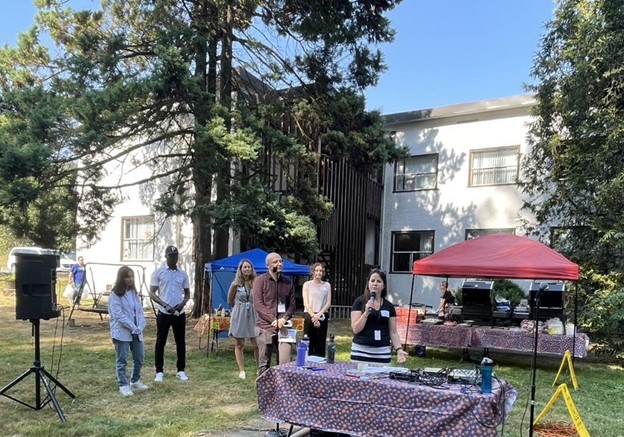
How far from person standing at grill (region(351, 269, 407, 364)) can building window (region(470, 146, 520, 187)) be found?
1256cm

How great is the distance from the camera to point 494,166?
16594 millimetres

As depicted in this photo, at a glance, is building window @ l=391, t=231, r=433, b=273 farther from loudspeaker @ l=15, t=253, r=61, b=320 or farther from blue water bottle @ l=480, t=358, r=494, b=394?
blue water bottle @ l=480, t=358, r=494, b=394

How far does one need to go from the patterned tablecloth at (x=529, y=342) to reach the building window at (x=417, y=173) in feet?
30.2

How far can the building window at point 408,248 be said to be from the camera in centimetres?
1802

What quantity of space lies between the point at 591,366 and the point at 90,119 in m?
10.8

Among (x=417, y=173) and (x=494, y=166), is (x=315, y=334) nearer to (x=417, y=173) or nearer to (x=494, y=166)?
(x=494, y=166)

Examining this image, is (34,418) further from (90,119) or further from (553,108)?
(553,108)

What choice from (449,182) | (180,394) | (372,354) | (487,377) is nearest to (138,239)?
(449,182)

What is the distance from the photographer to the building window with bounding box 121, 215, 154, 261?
1892 cm

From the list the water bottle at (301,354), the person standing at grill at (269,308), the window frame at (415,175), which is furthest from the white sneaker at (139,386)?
the window frame at (415,175)

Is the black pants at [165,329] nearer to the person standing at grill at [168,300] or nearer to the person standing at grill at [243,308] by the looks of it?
the person standing at grill at [168,300]

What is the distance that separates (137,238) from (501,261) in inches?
585

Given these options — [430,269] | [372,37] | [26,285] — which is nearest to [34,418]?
[26,285]

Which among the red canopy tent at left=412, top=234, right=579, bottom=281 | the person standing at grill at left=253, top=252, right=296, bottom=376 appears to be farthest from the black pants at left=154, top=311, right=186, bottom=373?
the red canopy tent at left=412, top=234, right=579, bottom=281
